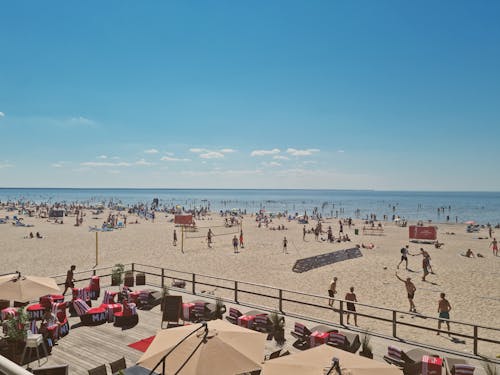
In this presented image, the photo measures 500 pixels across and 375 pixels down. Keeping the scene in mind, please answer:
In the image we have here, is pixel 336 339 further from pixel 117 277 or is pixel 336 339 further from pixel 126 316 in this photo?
pixel 117 277

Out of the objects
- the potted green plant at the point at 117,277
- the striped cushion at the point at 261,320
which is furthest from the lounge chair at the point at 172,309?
the potted green plant at the point at 117,277

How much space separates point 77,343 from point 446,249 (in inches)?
1230

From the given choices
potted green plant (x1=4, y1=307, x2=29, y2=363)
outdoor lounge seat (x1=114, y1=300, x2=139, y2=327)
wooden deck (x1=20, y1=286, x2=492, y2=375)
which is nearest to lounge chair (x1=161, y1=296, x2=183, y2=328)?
wooden deck (x1=20, y1=286, x2=492, y2=375)

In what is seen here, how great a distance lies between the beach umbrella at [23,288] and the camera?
920 centimetres

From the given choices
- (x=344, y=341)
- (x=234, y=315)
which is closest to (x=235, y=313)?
(x=234, y=315)

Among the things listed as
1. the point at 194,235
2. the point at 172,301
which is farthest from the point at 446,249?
the point at 172,301

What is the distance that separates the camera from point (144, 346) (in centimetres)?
867

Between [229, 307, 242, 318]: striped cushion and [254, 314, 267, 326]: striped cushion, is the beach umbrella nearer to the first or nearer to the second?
[229, 307, 242, 318]: striped cushion

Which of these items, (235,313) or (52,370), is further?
(235,313)

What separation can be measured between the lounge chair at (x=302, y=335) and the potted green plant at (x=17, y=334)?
602 cm

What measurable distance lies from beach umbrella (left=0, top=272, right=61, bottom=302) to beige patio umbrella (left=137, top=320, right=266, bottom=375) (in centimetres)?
537

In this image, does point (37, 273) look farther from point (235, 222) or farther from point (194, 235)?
point (235, 222)

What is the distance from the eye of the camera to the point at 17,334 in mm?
7516

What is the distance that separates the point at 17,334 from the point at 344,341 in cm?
700
